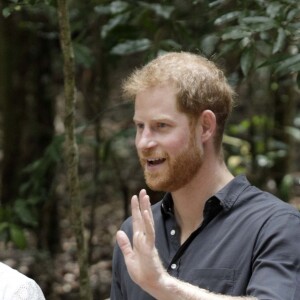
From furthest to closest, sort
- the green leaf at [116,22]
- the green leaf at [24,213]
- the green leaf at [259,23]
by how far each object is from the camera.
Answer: the green leaf at [24,213], the green leaf at [116,22], the green leaf at [259,23]

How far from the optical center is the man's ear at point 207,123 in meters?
2.64

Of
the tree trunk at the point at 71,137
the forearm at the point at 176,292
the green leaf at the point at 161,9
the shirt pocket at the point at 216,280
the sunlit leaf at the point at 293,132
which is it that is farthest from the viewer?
the sunlit leaf at the point at 293,132

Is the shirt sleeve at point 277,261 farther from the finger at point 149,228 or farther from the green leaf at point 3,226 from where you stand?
the green leaf at point 3,226

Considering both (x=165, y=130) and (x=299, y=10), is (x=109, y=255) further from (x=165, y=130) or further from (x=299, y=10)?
(x=165, y=130)

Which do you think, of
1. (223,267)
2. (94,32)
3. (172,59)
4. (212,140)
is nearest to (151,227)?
(223,267)

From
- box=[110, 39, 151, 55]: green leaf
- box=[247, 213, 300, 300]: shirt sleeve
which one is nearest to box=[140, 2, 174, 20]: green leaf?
box=[110, 39, 151, 55]: green leaf

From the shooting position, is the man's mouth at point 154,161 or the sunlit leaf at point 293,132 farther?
the sunlit leaf at point 293,132

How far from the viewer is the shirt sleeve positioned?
2.29m

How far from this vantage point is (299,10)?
329 cm

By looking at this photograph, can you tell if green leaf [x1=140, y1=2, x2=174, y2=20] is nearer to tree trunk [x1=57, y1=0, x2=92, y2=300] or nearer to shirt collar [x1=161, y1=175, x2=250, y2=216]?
tree trunk [x1=57, y1=0, x2=92, y2=300]

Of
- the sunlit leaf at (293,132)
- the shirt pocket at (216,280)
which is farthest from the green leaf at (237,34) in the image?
the sunlit leaf at (293,132)

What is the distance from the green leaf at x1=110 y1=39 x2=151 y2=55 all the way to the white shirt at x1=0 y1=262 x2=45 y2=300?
2093 mm

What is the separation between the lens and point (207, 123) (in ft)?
8.69

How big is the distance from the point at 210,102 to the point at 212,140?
5.0 inches
